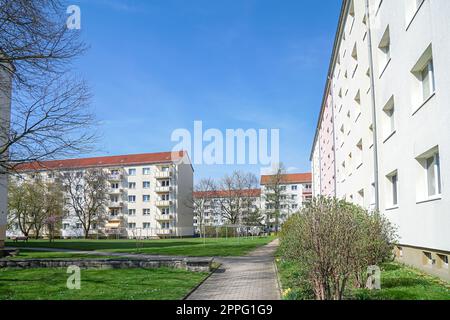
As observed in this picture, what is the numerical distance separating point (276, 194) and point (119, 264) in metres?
51.7

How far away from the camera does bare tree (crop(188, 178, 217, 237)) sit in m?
73.4

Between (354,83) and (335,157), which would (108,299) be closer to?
(354,83)

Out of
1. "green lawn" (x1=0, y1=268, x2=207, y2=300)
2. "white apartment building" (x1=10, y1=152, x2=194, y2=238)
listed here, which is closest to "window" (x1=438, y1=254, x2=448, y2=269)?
"green lawn" (x1=0, y1=268, x2=207, y2=300)

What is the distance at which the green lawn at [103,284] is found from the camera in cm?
974

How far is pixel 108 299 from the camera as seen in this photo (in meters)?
9.34

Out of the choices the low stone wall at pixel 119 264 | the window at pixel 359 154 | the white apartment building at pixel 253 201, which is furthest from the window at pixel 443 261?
the white apartment building at pixel 253 201

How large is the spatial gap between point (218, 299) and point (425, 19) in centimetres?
867

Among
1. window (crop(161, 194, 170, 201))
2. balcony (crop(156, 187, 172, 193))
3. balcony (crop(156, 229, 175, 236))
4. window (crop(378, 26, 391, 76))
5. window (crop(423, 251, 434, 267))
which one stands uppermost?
window (crop(378, 26, 391, 76))

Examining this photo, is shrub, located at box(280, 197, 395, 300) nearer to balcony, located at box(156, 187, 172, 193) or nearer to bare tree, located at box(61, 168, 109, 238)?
bare tree, located at box(61, 168, 109, 238)

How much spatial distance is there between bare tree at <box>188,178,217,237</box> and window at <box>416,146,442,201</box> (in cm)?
6143

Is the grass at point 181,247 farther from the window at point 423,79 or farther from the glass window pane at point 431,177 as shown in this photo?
the window at point 423,79

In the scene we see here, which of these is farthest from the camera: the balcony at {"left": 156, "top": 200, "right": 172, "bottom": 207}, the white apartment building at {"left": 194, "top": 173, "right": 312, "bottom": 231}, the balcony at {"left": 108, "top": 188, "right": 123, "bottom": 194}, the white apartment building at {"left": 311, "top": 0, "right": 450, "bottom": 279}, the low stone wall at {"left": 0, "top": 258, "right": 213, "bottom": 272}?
the balcony at {"left": 108, "top": 188, "right": 123, "bottom": 194}

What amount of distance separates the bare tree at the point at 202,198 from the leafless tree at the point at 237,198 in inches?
86.3

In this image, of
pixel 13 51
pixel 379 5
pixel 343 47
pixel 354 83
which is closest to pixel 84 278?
pixel 13 51
